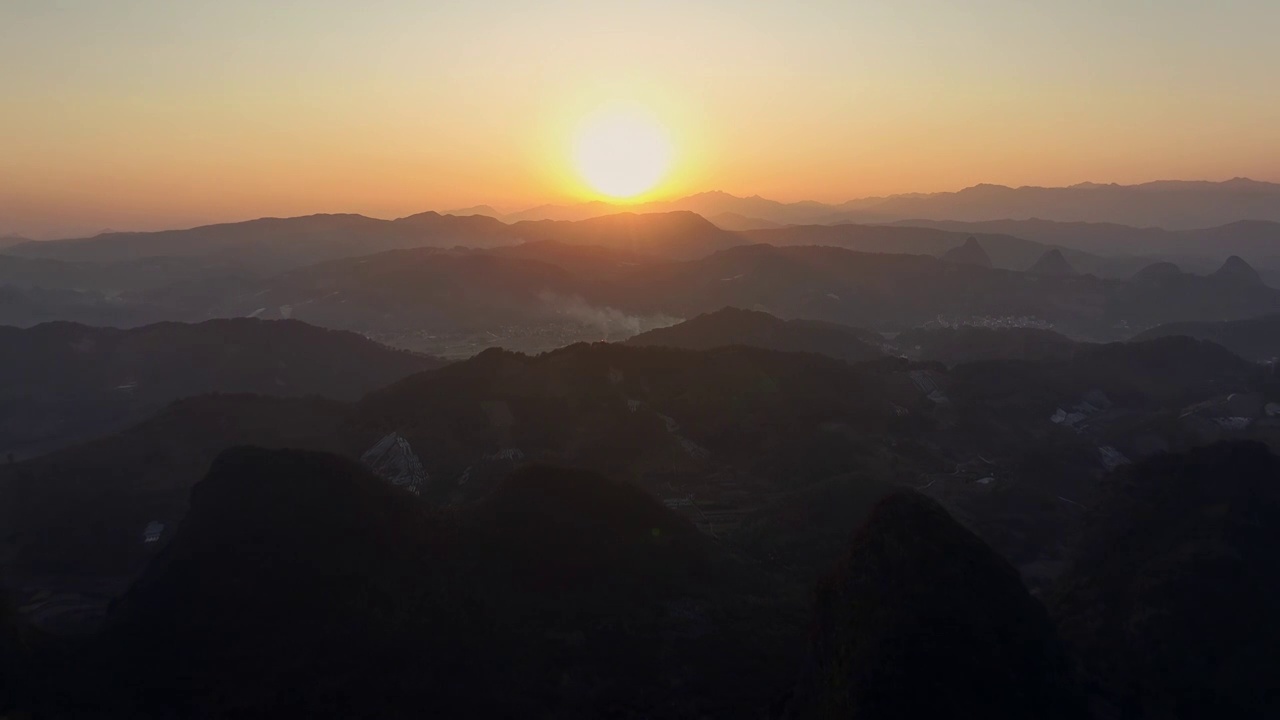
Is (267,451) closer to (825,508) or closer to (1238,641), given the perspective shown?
(825,508)

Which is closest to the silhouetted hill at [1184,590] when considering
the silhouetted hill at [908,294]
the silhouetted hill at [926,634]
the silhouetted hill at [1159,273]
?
the silhouetted hill at [926,634]

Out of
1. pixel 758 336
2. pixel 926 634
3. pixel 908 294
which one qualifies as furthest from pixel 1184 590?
pixel 908 294

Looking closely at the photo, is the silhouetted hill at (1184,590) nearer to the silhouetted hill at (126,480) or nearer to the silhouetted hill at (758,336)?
the silhouetted hill at (126,480)

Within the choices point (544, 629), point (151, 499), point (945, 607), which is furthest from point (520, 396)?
point (945, 607)

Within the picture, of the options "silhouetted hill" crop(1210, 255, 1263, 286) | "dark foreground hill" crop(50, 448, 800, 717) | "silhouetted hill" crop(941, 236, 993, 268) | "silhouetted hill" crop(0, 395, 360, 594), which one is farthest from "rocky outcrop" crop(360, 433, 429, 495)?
"silhouetted hill" crop(941, 236, 993, 268)

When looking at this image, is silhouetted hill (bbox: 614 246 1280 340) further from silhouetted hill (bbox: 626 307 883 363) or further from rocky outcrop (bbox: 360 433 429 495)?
rocky outcrop (bbox: 360 433 429 495)
